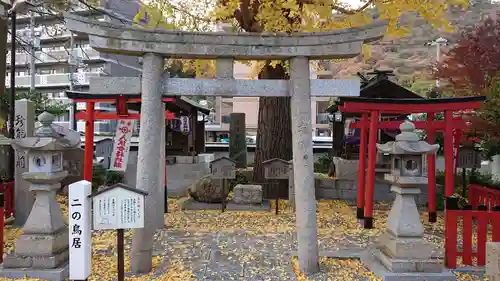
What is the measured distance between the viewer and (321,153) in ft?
60.8

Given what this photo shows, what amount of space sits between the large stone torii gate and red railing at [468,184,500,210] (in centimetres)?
404

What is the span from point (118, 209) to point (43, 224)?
1588 millimetres

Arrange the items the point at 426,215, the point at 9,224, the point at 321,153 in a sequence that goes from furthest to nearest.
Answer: the point at 321,153 → the point at 426,215 → the point at 9,224

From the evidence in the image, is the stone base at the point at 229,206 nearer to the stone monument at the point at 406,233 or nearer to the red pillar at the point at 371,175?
the red pillar at the point at 371,175

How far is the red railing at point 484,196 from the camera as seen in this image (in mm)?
7349

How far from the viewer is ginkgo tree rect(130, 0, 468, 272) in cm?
803

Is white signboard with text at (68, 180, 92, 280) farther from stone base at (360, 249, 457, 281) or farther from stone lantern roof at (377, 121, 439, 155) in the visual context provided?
stone lantern roof at (377, 121, 439, 155)

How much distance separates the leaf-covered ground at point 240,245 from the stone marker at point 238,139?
543cm

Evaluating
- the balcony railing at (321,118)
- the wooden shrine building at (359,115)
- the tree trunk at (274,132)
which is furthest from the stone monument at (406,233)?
the balcony railing at (321,118)

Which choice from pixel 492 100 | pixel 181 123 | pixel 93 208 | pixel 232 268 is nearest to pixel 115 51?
pixel 93 208

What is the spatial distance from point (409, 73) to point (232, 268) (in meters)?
62.8

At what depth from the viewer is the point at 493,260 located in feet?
12.2

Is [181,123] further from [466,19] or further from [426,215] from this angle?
[466,19]

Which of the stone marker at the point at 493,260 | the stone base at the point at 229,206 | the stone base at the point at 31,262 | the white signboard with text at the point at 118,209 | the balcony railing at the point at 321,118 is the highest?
the balcony railing at the point at 321,118
